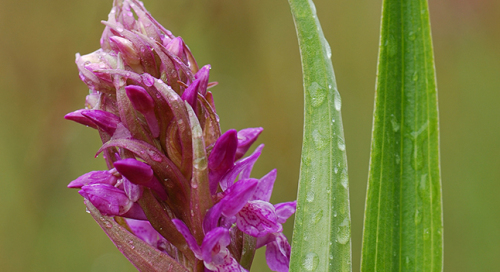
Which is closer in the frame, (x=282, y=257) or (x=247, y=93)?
(x=282, y=257)

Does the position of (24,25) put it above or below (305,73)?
above

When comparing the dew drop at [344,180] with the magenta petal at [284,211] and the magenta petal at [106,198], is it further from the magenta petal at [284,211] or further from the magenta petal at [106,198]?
the magenta petal at [106,198]

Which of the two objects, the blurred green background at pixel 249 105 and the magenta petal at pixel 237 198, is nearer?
the magenta petal at pixel 237 198

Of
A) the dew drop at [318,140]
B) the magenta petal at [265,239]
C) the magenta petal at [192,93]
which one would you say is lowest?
the magenta petal at [265,239]

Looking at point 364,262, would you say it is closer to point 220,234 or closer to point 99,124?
point 220,234

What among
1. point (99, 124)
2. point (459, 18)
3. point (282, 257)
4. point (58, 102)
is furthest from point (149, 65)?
point (459, 18)

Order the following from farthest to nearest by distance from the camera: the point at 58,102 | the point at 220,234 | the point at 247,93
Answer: the point at 247,93 < the point at 58,102 < the point at 220,234

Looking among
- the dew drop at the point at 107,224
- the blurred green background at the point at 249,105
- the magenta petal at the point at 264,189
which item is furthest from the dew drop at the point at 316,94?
the blurred green background at the point at 249,105

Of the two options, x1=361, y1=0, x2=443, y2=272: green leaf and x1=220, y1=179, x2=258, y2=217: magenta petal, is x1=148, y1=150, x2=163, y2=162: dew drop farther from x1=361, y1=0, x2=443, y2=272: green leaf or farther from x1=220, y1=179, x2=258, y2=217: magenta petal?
x1=361, y1=0, x2=443, y2=272: green leaf
